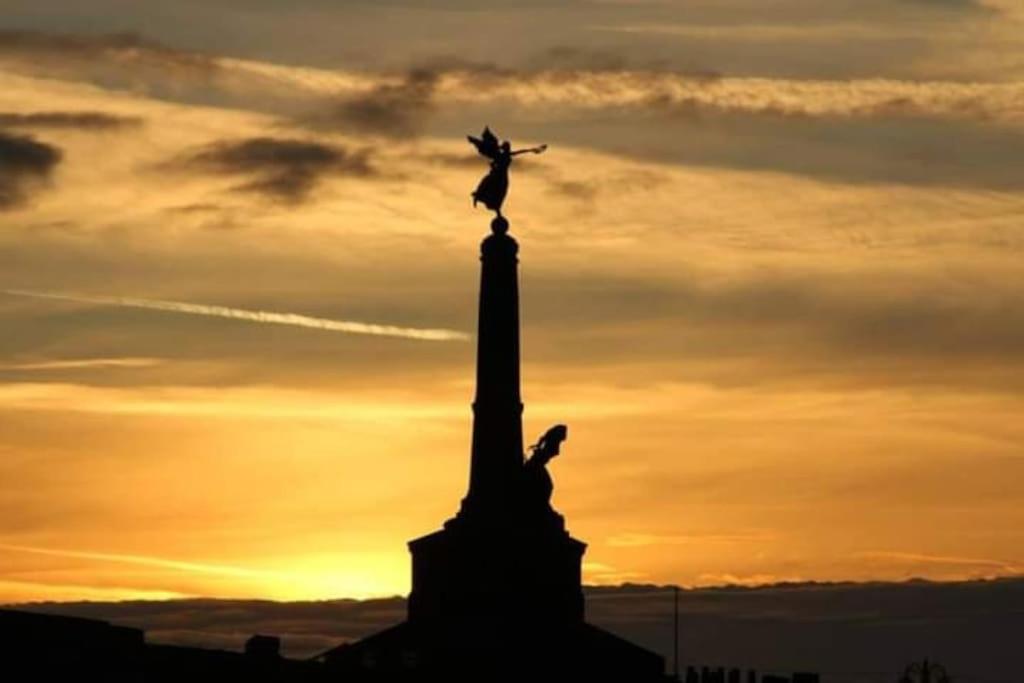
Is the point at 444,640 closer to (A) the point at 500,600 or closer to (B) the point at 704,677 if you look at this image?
(A) the point at 500,600

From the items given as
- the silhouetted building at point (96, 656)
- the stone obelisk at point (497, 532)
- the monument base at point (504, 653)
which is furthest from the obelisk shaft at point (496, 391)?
the silhouetted building at point (96, 656)

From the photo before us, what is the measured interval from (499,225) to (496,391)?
17.0ft

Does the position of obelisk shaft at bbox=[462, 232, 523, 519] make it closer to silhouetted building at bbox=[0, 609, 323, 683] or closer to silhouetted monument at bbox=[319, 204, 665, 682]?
silhouetted monument at bbox=[319, 204, 665, 682]

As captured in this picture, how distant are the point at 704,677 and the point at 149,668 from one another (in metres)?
33.3

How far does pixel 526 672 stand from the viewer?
150875 mm

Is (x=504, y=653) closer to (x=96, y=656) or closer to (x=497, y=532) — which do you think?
(x=497, y=532)

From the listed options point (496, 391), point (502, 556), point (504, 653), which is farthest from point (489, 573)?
point (496, 391)

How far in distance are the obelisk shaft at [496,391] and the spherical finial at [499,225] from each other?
0.72ft

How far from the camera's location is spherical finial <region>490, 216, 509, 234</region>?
153 meters

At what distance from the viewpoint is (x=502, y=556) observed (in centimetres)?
15112

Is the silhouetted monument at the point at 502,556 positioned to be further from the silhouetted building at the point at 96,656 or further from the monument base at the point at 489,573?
the silhouetted building at the point at 96,656

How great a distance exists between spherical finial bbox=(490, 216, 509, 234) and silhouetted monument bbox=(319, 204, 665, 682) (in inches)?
14.4

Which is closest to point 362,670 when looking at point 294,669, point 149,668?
point 294,669

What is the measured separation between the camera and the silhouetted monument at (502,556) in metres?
151
